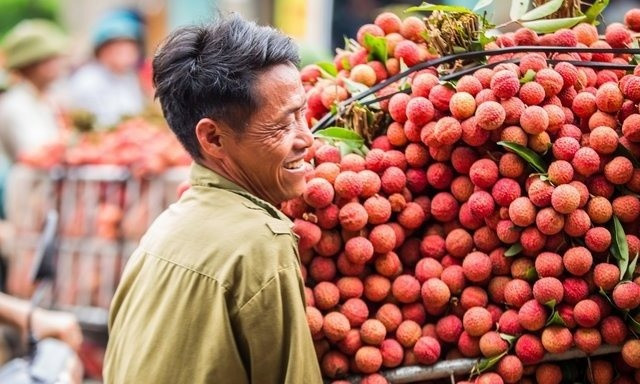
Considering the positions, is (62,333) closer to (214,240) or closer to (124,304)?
(124,304)

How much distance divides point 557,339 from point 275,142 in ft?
2.28

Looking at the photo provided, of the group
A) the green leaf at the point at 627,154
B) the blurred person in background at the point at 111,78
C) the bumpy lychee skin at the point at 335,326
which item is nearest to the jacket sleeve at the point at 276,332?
the bumpy lychee skin at the point at 335,326

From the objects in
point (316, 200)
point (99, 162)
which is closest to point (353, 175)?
point (316, 200)

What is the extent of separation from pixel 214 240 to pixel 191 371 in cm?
A: 25

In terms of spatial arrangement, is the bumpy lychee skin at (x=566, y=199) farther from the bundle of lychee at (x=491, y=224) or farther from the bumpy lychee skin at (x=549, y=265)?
the bumpy lychee skin at (x=549, y=265)

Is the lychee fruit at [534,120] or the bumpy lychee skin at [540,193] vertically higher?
the lychee fruit at [534,120]

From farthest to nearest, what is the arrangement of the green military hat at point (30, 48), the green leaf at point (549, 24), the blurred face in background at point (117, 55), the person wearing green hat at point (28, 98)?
the blurred face in background at point (117, 55) < the green military hat at point (30, 48) < the person wearing green hat at point (28, 98) < the green leaf at point (549, 24)

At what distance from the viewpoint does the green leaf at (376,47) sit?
192cm

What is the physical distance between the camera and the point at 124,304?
1618mm

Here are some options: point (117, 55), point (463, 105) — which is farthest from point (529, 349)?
point (117, 55)

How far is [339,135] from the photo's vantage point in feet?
5.92

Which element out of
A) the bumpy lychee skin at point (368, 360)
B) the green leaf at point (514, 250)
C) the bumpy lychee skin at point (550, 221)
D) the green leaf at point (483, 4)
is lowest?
the bumpy lychee skin at point (368, 360)

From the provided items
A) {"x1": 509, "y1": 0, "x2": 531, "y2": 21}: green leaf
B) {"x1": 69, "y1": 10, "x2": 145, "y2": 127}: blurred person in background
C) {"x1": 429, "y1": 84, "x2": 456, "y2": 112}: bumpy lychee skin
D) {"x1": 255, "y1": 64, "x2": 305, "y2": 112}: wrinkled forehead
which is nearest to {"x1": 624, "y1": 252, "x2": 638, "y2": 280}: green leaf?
{"x1": 429, "y1": 84, "x2": 456, "y2": 112}: bumpy lychee skin

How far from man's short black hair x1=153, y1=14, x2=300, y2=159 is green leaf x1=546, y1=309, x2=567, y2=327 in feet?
2.40
